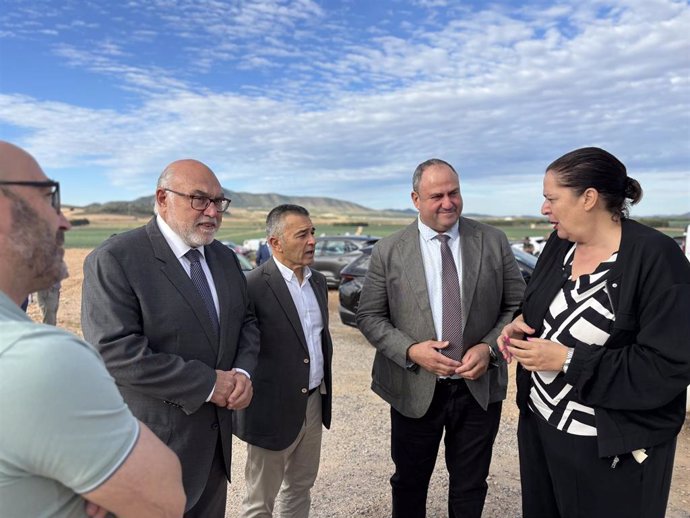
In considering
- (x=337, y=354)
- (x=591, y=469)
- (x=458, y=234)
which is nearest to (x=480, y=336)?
(x=458, y=234)

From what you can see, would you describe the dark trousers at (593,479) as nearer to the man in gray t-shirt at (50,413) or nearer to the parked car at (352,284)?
the man in gray t-shirt at (50,413)

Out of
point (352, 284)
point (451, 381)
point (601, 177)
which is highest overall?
point (601, 177)

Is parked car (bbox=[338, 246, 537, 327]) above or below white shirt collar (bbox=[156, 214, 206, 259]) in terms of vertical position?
below

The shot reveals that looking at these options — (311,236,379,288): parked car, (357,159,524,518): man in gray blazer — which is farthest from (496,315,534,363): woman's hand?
(311,236,379,288): parked car

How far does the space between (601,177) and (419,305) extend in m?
1.21

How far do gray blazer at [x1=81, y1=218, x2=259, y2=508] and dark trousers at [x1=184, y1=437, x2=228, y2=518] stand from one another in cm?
11

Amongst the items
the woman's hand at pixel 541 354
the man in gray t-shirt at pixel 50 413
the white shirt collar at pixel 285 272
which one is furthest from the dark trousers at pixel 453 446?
the man in gray t-shirt at pixel 50 413

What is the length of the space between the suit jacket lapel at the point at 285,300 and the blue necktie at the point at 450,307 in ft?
2.71

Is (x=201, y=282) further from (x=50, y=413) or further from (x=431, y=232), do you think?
(x=50, y=413)

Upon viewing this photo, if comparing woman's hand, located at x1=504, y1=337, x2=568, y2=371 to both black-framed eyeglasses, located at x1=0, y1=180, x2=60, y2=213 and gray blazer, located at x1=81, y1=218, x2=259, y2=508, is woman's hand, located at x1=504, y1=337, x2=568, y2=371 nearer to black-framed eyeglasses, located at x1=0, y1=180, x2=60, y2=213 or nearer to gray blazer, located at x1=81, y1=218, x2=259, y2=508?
gray blazer, located at x1=81, y1=218, x2=259, y2=508

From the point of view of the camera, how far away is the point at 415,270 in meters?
2.95

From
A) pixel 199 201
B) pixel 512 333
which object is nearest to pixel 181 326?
pixel 199 201

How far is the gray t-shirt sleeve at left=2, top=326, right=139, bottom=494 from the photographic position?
0.89 meters

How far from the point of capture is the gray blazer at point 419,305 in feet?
9.46
